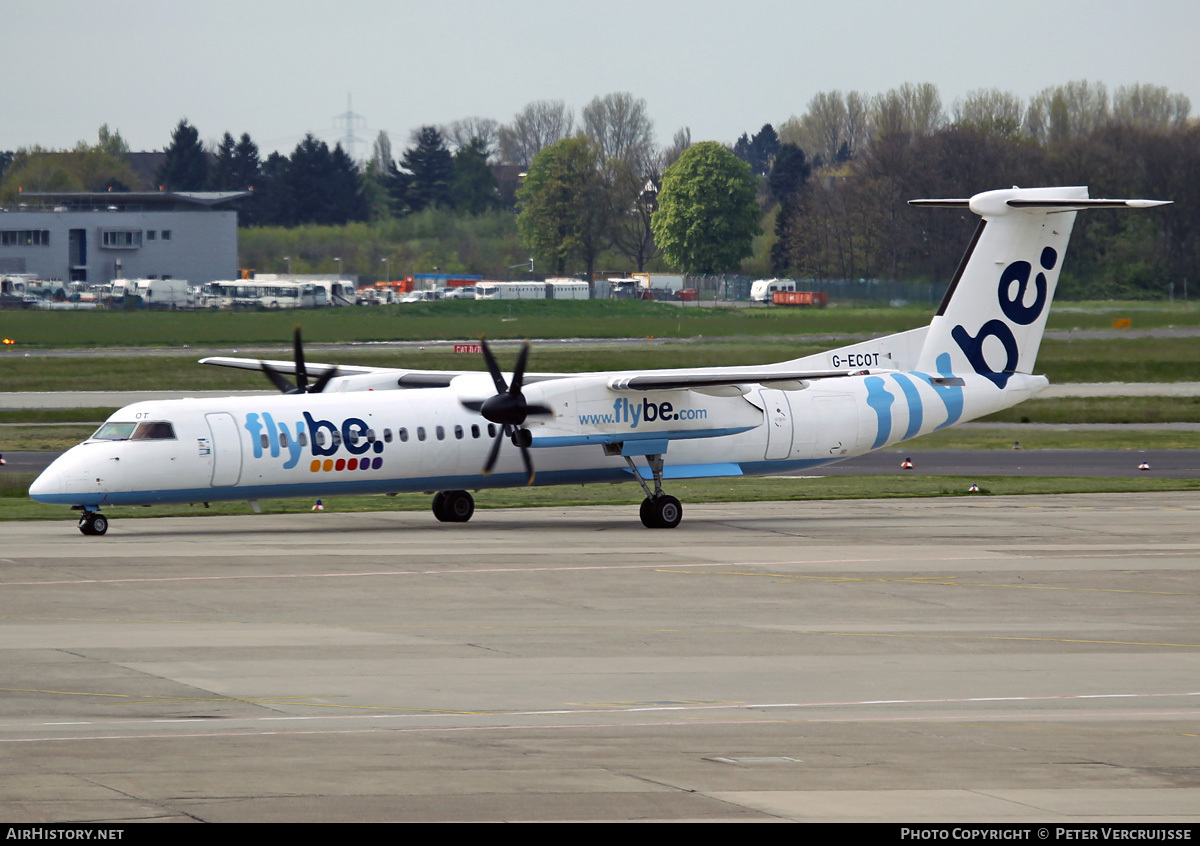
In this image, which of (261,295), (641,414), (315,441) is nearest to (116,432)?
(315,441)

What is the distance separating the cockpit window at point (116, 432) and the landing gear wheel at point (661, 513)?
32.0 feet

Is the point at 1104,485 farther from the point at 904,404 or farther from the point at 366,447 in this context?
the point at 366,447

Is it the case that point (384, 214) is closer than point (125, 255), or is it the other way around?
point (125, 255)

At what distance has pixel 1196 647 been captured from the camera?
16578 millimetres

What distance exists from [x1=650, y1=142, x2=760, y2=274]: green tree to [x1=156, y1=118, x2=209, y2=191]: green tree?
81670 millimetres

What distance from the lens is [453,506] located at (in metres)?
29.8

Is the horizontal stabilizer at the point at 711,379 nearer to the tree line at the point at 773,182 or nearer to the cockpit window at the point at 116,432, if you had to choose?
the cockpit window at the point at 116,432

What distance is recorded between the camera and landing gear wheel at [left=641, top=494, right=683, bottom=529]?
28.7 meters

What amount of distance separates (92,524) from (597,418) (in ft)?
31.3

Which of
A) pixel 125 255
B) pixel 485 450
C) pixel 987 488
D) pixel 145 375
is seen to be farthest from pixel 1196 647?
pixel 125 255

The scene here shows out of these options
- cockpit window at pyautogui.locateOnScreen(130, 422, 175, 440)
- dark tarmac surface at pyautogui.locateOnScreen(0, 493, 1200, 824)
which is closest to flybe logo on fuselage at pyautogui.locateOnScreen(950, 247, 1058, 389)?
dark tarmac surface at pyautogui.locateOnScreen(0, 493, 1200, 824)

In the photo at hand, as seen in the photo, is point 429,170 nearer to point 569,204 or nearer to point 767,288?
point 569,204

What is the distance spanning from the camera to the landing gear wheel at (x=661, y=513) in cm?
2867
